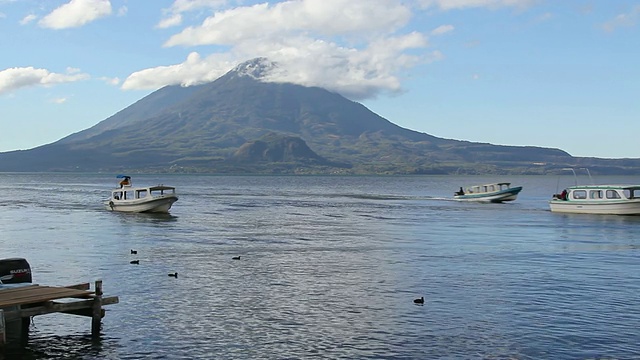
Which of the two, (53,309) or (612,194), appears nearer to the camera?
(53,309)

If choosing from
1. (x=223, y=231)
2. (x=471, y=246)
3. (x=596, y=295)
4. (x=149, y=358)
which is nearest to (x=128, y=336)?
(x=149, y=358)

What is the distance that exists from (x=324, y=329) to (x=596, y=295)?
565 inches

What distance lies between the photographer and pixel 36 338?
25.5 meters

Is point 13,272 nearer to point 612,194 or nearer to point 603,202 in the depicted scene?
point 603,202

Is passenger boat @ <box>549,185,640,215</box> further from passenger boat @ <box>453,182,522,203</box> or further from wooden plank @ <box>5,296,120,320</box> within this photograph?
wooden plank @ <box>5,296,120,320</box>

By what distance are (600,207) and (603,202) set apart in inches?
31.3

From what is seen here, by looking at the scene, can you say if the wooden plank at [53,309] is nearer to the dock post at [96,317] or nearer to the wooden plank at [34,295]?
the dock post at [96,317]

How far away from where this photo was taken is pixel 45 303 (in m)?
24.4

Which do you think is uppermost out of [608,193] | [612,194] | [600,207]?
[608,193]

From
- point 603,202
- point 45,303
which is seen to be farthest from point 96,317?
point 603,202

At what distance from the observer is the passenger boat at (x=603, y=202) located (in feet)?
286

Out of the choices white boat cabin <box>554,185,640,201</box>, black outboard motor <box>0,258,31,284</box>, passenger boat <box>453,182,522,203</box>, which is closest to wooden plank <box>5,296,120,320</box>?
black outboard motor <box>0,258,31,284</box>

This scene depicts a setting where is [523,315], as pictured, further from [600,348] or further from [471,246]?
[471,246]

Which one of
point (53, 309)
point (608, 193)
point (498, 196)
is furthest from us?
point (498, 196)
